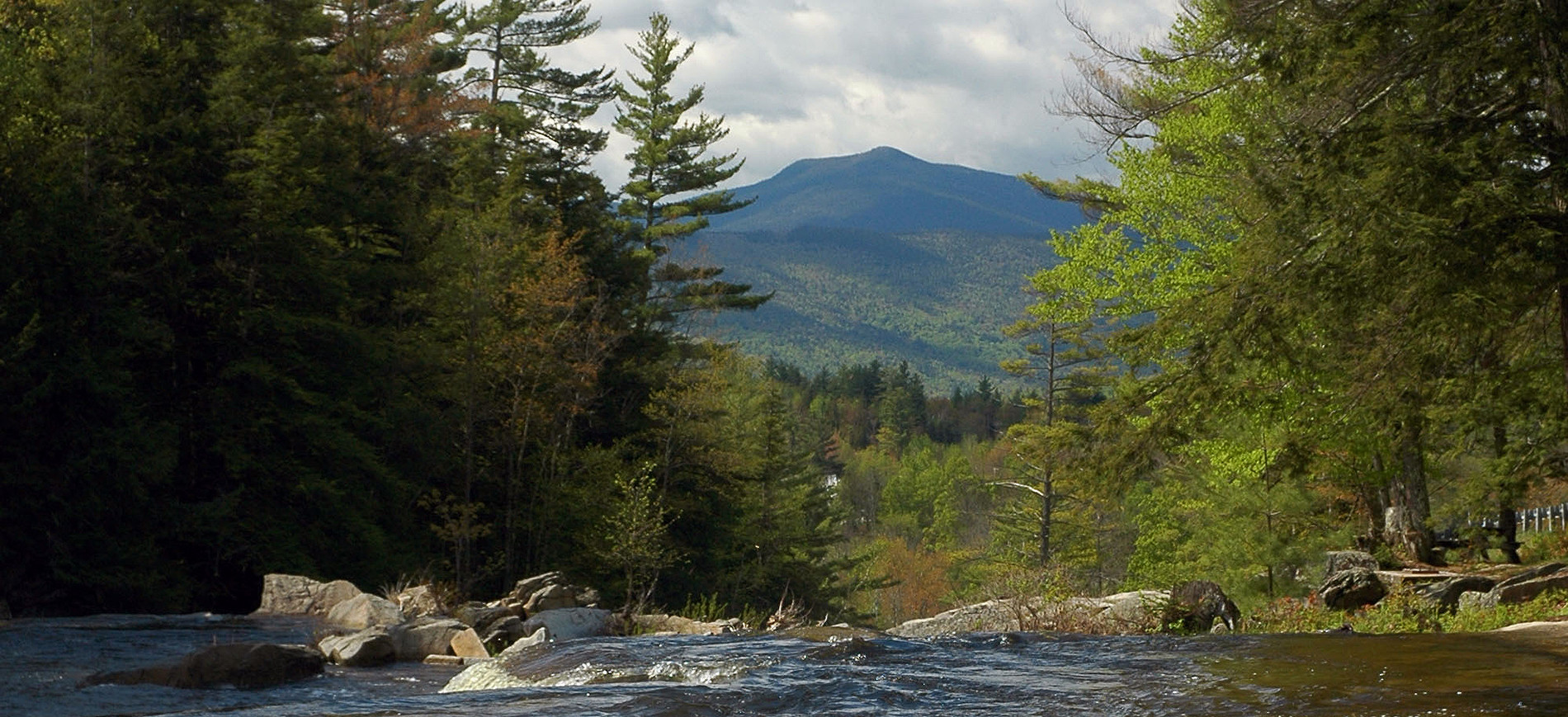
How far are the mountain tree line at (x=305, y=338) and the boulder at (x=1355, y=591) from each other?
13041mm

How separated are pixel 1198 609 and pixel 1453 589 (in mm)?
2894

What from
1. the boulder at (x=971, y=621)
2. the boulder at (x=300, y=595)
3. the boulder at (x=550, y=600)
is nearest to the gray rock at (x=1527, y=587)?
the boulder at (x=971, y=621)

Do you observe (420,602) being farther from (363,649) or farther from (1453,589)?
(1453,589)

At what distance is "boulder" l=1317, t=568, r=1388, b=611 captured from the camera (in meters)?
15.5

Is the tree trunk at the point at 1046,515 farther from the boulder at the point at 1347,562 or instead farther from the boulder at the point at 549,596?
the boulder at the point at 549,596

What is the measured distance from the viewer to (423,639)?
570 inches

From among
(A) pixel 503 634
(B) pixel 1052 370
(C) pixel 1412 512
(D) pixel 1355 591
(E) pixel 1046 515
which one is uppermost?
(B) pixel 1052 370

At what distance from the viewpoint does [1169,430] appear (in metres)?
13.4

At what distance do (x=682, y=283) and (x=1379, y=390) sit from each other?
131ft

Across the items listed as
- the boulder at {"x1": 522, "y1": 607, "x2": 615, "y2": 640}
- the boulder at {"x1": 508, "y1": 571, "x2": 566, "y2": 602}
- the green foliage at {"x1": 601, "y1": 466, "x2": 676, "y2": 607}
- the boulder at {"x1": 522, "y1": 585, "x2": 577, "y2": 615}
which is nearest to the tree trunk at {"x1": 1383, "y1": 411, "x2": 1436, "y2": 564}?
the boulder at {"x1": 522, "y1": 607, "x2": 615, "y2": 640}

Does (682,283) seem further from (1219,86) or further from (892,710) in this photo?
(892,710)

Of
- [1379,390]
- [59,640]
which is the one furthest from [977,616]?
[59,640]

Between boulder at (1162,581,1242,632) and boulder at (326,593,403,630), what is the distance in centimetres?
984

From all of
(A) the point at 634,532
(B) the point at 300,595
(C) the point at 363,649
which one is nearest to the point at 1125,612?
(C) the point at 363,649
